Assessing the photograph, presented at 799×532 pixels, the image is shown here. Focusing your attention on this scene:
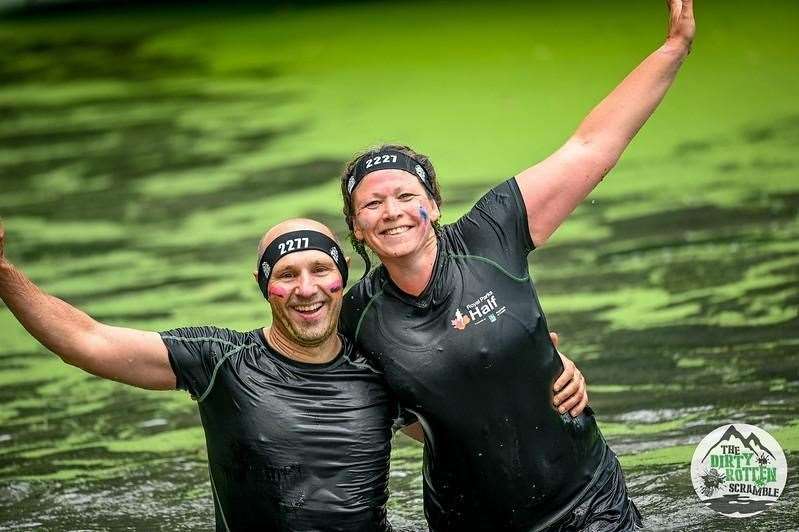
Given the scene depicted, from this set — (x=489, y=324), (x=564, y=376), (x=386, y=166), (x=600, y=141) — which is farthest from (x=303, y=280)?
(x=600, y=141)

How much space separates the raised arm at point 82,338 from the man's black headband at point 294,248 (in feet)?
1.25

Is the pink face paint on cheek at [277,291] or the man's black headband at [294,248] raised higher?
the man's black headband at [294,248]

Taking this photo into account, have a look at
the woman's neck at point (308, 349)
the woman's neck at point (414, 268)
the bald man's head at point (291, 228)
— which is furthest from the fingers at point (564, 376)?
the bald man's head at point (291, 228)

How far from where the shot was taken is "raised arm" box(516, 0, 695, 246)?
166 inches

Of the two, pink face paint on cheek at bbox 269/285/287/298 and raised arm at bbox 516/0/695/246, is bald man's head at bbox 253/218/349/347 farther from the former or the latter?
raised arm at bbox 516/0/695/246

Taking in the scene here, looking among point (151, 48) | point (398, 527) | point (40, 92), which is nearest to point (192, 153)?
point (40, 92)

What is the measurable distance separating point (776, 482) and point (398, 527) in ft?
4.52

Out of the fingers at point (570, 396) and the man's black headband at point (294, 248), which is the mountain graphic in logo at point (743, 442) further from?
the man's black headband at point (294, 248)

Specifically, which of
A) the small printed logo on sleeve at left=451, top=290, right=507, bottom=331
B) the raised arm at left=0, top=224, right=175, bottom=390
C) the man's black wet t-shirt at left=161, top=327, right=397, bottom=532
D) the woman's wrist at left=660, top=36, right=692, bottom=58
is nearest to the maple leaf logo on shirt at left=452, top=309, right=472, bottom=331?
the small printed logo on sleeve at left=451, top=290, right=507, bottom=331

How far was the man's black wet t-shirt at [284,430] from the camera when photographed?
4145mm

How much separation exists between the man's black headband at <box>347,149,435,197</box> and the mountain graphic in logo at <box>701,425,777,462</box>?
147 cm

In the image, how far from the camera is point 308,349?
419cm

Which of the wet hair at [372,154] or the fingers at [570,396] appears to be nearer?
the fingers at [570,396]

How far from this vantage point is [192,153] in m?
11.9
